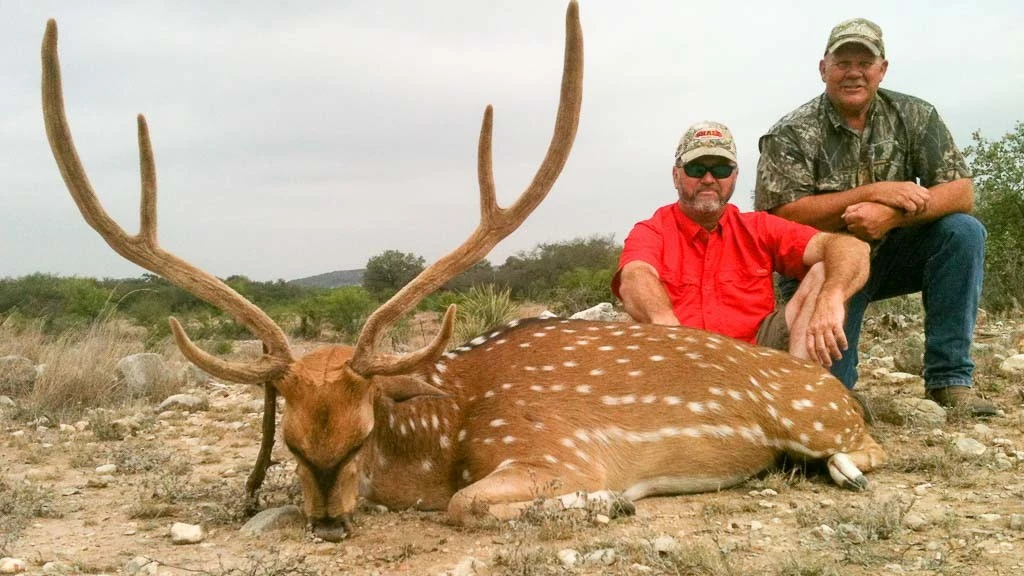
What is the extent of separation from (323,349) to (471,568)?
4.29ft

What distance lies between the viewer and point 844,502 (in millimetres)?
3939

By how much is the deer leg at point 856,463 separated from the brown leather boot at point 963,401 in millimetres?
1194

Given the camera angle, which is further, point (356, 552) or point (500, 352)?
point (500, 352)

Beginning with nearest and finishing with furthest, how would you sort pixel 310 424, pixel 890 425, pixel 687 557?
pixel 687 557, pixel 310 424, pixel 890 425

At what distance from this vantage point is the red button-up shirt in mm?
5816

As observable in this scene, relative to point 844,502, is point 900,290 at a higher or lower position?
higher

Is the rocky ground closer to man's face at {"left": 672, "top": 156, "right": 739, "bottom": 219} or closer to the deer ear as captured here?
the deer ear

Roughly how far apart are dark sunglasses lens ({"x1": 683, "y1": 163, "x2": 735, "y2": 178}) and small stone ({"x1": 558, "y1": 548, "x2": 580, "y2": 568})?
3.37 m

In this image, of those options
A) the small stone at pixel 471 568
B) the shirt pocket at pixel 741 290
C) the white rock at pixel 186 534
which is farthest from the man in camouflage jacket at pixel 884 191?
the white rock at pixel 186 534

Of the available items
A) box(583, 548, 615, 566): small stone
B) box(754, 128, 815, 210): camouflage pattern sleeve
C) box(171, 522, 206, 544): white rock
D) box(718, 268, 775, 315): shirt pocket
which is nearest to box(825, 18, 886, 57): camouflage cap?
box(754, 128, 815, 210): camouflage pattern sleeve

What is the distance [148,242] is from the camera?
3.95 metres

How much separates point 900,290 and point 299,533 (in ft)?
16.1

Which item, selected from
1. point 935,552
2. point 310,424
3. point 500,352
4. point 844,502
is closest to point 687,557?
point 935,552

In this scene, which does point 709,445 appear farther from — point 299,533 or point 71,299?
point 71,299
